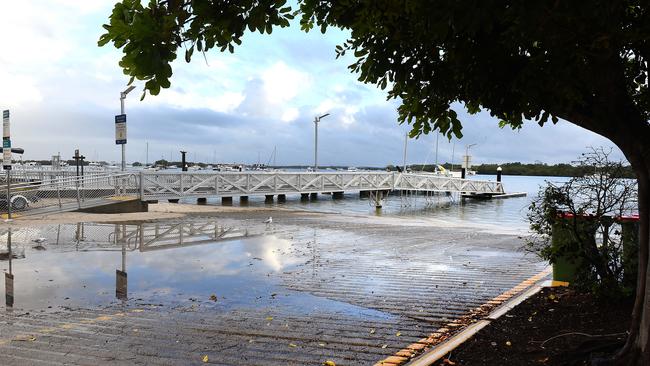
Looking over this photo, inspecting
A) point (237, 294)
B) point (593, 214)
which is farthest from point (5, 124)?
point (593, 214)

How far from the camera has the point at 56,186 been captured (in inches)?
764

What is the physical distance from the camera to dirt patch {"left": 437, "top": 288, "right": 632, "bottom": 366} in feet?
14.0

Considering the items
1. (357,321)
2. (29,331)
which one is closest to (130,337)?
(29,331)

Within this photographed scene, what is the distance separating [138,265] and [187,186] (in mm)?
19070

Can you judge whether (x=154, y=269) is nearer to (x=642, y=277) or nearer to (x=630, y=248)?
(x=630, y=248)

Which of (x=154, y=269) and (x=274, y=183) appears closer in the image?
(x=154, y=269)

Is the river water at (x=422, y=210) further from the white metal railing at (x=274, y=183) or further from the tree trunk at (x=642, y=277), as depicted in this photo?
the tree trunk at (x=642, y=277)

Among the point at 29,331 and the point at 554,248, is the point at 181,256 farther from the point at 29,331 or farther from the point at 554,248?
the point at 554,248

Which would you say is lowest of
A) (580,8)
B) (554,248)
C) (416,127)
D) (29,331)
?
(29,331)

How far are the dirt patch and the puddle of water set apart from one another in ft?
5.51

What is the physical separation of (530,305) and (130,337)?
4380mm

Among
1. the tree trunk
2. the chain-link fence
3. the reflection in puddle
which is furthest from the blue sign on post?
the tree trunk

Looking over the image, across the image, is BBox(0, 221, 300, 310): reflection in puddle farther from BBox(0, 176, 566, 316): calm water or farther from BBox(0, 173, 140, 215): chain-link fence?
BBox(0, 173, 140, 215): chain-link fence

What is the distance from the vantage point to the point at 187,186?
92.7 feet
